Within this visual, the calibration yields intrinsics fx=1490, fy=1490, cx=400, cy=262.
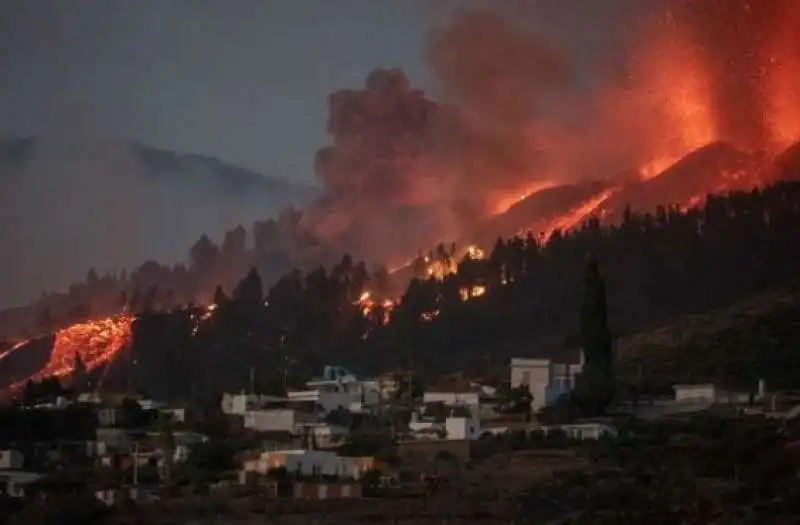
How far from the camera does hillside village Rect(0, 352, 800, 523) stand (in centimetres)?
1805

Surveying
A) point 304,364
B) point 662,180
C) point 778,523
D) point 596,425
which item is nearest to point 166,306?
point 304,364

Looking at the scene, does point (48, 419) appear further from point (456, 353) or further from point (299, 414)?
point (456, 353)

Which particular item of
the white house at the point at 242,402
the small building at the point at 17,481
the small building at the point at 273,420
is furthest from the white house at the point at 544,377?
the small building at the point at 17,481

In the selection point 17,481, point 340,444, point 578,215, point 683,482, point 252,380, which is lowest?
point 17,481

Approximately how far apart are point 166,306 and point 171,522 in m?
19.7

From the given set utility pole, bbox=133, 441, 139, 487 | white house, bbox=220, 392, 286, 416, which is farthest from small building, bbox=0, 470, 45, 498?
white house, bbox=220, 392, 286, 416

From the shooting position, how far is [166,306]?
3691 cm

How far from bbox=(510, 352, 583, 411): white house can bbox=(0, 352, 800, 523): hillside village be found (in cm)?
3

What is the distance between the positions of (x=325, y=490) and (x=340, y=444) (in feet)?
10.4

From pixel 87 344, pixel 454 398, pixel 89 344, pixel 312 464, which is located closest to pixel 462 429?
pixel 312 464

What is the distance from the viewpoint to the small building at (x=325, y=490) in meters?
18.1

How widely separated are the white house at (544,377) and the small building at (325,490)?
539cm

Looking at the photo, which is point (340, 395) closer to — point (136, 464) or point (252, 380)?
point (252, 380)

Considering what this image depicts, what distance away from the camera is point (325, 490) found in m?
18.2
